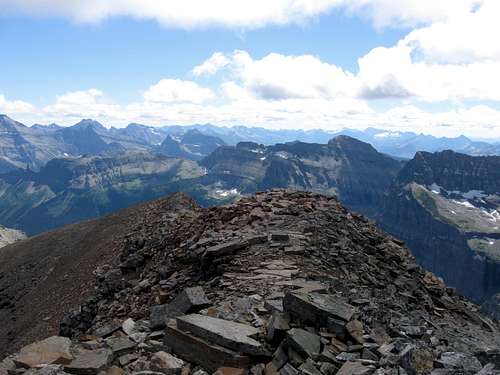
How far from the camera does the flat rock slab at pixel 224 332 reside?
14453mm

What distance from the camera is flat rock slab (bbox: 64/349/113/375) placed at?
14508 mm

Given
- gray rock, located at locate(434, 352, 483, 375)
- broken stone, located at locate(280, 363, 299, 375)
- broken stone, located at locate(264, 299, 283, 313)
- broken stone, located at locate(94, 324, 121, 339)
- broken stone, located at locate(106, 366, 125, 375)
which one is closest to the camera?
gray rock, located at locate(434, 352, 483, 375)

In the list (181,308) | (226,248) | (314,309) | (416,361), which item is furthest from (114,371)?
(226,248)

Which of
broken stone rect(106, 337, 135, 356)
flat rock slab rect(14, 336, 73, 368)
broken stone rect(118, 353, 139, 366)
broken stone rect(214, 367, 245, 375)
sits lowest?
flat rock slab rect(14, 336, 73, 368)

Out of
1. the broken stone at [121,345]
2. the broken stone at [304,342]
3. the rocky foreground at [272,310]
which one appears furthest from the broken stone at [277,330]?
the broken stone at [121,345]

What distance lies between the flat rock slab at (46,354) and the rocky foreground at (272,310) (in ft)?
0.20

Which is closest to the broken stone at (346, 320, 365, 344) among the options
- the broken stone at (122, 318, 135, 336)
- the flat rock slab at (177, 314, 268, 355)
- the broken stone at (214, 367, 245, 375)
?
the flat rock slab at (177, 314, 268, 355)

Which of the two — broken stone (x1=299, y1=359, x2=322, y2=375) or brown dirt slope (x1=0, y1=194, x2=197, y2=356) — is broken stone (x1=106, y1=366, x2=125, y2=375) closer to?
broken stone (x1=299, y1=359, x2=322, y2=375)

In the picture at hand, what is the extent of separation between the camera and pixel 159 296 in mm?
24062

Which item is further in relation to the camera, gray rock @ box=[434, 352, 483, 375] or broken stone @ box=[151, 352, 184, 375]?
broken stone @ box=[151, 352, 184, 375]

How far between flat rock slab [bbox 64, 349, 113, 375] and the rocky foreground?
0.04 metres

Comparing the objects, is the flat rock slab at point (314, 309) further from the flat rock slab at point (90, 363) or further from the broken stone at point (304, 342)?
the flat rock slab at point (90, 363)

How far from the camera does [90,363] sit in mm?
14812

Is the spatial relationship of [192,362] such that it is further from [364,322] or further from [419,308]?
[419,308]
